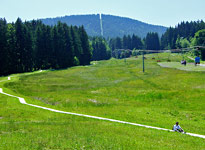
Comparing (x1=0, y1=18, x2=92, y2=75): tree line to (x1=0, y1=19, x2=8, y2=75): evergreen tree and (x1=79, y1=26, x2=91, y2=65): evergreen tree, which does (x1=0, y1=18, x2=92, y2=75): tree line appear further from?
(x1=79, y1=26, x2=91, y2=65): evergreen tree

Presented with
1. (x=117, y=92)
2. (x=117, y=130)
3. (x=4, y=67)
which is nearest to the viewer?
(x=117, y=130)

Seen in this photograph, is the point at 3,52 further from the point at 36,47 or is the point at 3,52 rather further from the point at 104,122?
the point at 104,122

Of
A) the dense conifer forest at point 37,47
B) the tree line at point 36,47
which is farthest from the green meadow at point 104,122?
the dense conifer forest at point 37,47

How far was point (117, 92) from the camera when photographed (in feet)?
180

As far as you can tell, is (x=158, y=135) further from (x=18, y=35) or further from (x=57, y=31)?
(x=57, y=31)

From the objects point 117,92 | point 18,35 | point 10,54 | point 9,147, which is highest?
point 18,35

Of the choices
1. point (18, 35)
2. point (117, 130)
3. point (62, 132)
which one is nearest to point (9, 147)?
point (62, 132)

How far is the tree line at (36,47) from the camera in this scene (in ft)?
296

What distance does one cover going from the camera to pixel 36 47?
10738 centimetres

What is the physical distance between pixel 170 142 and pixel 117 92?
36826 millimetres

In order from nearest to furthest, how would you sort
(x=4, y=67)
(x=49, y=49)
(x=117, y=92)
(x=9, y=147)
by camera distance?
(x=9, y=147), (x=117, y=92), (x=4, y=67), (x=49, y=49)

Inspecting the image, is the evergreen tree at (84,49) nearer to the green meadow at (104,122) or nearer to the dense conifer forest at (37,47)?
the dense conifer forest at (37,47)

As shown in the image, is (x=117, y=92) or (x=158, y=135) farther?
(x=117, y=92)

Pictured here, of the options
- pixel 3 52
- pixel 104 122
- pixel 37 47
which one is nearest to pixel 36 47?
pixel 37 47
